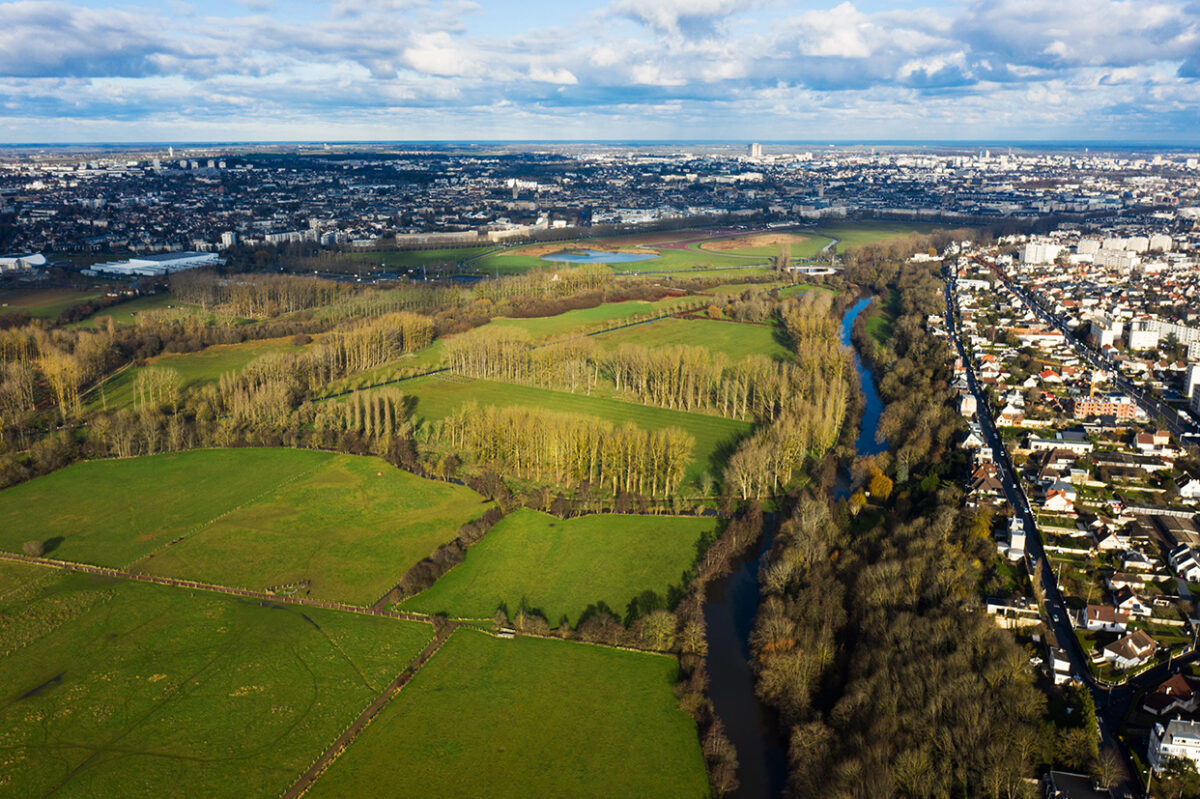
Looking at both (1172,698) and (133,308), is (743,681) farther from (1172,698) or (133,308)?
(133,308)

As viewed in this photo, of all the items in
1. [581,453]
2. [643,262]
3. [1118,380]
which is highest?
[643,262]

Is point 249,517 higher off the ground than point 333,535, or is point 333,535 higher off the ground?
point 249,517

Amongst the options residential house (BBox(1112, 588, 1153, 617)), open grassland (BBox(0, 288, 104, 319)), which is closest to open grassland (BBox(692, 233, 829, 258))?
open grassland (BBox(0, 288, 104, 319))

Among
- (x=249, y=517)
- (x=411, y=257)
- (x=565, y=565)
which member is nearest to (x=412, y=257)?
(x=411, y=257)

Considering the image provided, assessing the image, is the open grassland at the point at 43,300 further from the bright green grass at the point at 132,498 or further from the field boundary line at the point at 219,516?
the field boundary line at the point at 219,516

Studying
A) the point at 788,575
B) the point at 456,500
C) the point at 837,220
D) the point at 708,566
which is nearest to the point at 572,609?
the point at 708,566

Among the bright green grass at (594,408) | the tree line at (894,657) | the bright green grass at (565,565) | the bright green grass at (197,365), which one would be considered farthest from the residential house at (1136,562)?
the bright green grass at (197,365)

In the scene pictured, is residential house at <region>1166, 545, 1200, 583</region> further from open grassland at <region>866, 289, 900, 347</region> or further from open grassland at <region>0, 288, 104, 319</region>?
open grassland at <region>0, 288, 104, 319</region>
